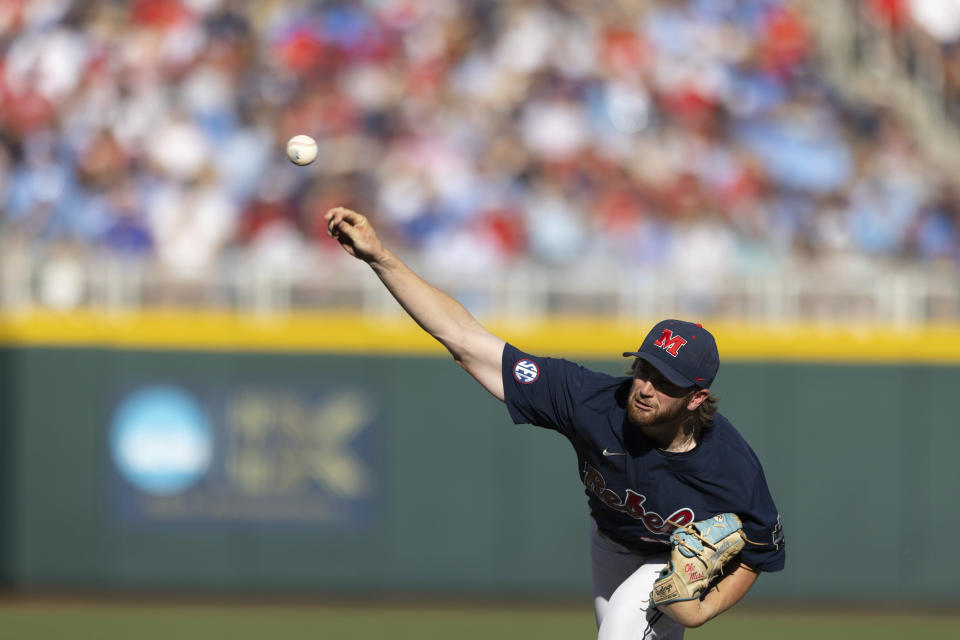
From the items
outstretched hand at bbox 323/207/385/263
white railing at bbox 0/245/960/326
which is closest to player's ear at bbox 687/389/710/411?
outstretched hand at bbox 323/207/385/263

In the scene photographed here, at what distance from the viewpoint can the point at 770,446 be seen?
1112cm

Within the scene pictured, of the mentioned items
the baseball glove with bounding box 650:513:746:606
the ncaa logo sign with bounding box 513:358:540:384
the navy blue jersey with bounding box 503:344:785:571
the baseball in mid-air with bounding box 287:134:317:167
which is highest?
the baseball in mid-air with bounding box 287:134:317:167

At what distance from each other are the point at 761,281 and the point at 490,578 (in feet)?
10.2

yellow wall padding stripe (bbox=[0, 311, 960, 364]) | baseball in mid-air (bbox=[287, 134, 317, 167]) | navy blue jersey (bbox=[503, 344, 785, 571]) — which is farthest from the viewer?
yellow wall padding stripe (bbox=[0, 311, 960, 364])

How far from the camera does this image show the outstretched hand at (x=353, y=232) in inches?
198

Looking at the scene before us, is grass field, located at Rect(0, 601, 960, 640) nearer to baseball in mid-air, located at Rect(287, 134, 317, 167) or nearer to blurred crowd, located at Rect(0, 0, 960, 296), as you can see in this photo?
blurred crowd, located at Rect(0, 0, 960, 296)

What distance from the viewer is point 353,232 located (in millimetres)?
5043

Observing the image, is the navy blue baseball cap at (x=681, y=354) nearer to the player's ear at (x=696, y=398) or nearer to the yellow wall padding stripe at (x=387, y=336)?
the player's ear at (x=696, y=398)

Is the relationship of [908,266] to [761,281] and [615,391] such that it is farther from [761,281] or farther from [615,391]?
[615,391]

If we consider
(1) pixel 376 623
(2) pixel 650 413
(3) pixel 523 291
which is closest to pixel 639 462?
(2) pixel 650 413

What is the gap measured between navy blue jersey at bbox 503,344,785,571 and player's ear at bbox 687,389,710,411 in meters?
0.19

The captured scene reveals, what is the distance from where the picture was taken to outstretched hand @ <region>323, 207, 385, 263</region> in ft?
16.5

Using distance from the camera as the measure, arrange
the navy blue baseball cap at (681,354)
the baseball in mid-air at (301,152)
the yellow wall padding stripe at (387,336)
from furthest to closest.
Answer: the yellow wall padding stripe at (387,336) < the baseball in mid-air at (301,152) < the navy blue baseball cap at (681,354)

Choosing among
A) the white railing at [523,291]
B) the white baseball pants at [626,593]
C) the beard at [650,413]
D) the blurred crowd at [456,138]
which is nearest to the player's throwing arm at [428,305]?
the beard at [650,413]
